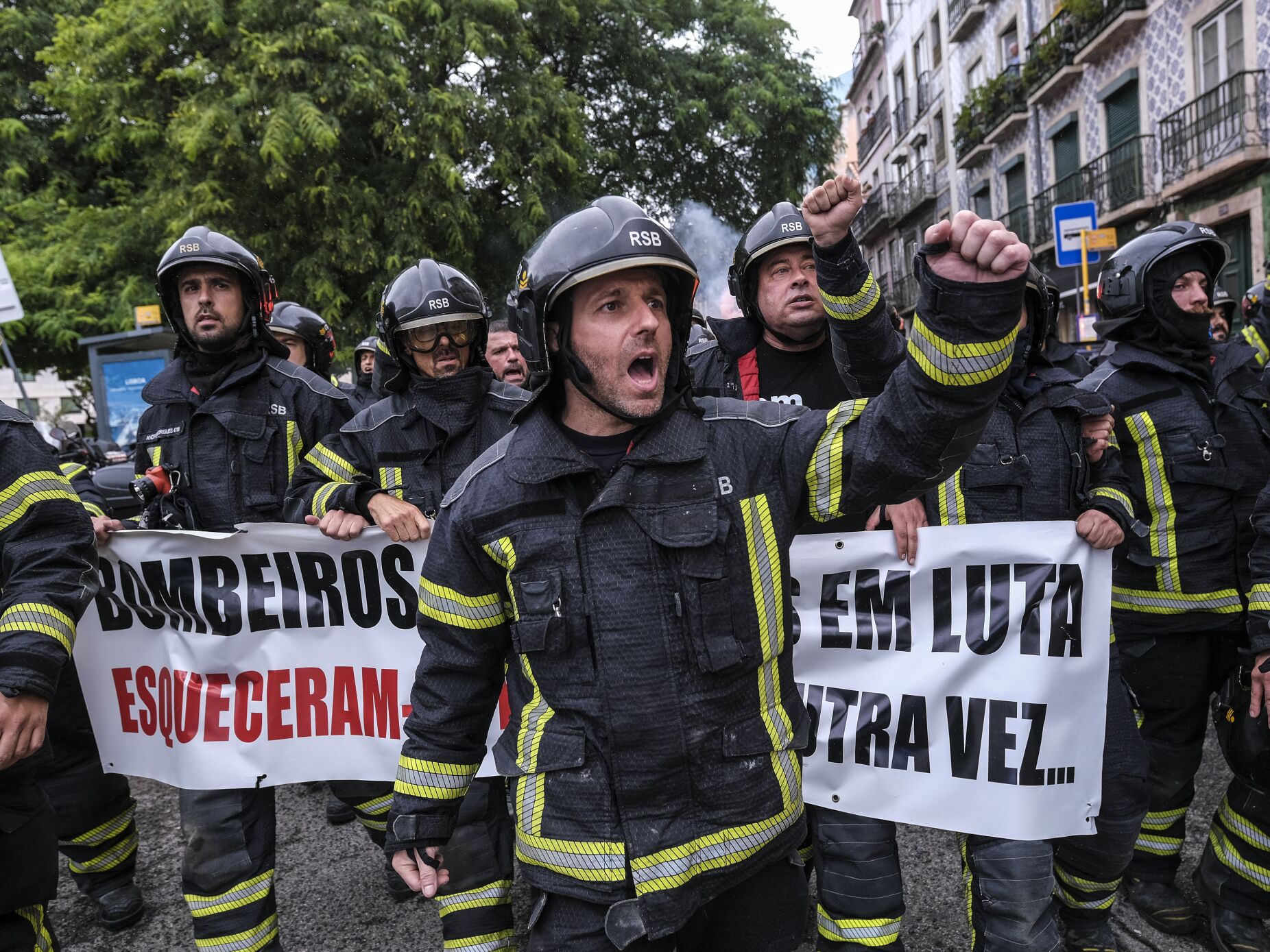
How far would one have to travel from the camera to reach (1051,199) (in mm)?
22875

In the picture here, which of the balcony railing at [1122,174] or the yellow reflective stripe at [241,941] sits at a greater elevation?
the balcony railing at [1122,174]

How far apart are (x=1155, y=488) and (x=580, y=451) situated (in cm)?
242

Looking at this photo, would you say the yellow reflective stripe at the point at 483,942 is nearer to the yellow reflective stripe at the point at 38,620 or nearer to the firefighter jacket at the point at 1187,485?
the yellow reflective stripe at the point at 38,620

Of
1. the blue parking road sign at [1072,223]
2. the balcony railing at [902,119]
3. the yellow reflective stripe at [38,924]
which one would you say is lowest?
the yellow reflective stripe at [38,924]

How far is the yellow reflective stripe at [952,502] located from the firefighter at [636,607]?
1282mm

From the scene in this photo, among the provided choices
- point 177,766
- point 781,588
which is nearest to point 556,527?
point 781,588

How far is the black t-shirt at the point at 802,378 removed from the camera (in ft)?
11.3

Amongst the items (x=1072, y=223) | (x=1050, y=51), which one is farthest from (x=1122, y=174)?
(x=1072, y=223)

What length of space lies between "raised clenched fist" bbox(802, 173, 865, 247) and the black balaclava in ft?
6.12

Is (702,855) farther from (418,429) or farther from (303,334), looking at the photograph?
(303,334)

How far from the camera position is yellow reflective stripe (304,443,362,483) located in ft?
11.4

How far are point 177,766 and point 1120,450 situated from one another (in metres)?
3.44

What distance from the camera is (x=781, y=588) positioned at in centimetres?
208

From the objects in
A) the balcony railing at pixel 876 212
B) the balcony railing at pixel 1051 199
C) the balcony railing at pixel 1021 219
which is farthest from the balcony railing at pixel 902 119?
the balcony railing at pixel 1051 199
